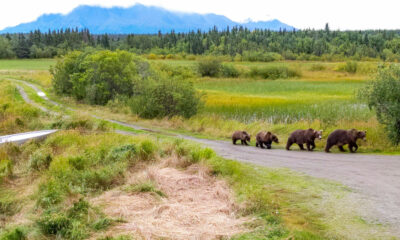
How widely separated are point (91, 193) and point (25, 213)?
1640mm

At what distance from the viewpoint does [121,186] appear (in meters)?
10.3

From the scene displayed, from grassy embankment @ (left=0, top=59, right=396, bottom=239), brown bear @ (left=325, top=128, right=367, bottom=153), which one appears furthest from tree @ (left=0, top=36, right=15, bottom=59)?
brown bear @ (left=325, top=128, right=367, bottom=153)

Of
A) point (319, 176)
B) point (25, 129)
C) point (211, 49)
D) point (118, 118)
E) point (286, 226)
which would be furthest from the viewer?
point (211, 49)

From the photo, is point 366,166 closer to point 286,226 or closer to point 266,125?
point 286,226

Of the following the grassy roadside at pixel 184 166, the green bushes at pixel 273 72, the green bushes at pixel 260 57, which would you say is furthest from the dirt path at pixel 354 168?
the green bushes at pixel 260 57

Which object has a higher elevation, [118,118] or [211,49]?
[211,49]

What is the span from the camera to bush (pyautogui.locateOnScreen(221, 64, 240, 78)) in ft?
259

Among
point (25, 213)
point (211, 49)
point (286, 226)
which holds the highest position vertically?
point (211, 49)

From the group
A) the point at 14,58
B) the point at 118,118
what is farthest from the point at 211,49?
the point at 118,118

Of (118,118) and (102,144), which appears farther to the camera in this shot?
(118,118)

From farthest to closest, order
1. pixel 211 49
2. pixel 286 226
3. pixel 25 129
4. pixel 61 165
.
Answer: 1. pixel 211 49
2. pixel 25 129
3. pixel 61 165
4. pixel 286 226

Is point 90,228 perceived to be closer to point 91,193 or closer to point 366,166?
point 91,193

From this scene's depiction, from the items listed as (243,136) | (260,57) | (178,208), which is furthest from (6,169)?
(260,57)

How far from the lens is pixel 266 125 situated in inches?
891
